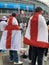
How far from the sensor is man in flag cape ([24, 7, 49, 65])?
705 centimetres

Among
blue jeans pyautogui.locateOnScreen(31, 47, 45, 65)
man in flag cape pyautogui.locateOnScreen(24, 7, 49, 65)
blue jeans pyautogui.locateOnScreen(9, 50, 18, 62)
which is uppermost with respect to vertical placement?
man in flag cape pyautogui.locateOnScreen(24, 7, 49, 65)

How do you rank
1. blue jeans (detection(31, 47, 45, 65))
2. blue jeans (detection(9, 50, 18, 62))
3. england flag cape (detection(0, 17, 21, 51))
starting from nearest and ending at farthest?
1. blue jeans (detection(31, 47, 45, 65))
2. england flag cape (detection(0, 17, 21, 51))
3. blue jeans (detection(9, 50, 18, 62))

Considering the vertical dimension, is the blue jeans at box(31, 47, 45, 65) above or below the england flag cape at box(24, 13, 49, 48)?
below

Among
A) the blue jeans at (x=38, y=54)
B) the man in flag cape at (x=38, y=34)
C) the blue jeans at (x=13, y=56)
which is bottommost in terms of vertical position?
the blue jeans at (x=13, y=56)

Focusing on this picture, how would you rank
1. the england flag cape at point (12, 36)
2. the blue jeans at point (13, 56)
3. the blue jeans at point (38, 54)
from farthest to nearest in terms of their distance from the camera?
the blue jeans at point (13, 56)
the england flag cape at point (12, 36)
the blue jeans at point (38, 54)

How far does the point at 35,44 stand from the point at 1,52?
4049mm

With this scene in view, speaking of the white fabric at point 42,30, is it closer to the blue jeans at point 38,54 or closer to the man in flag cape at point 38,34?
the man in flag cape at point 38,34

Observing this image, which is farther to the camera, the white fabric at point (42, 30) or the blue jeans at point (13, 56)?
the blue jeans at point (13, 56)

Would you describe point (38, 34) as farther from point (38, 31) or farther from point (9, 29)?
point (9, 29)

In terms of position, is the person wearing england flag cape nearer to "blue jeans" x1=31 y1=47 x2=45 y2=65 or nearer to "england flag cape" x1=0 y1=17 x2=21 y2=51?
"england flag cape" x1=0 y1=17 x2=21 y2=51

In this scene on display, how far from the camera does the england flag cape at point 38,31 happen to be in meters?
7.05

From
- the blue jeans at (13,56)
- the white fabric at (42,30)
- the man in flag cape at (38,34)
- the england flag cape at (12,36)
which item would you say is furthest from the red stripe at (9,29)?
the white fabric at (42,30)

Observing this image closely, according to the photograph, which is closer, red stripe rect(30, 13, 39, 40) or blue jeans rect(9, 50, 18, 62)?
red stripe rect(30, 13, 39, 40)

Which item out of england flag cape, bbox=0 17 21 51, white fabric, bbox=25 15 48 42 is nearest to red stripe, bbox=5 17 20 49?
england flag cape, bbox=0 17 21 51
